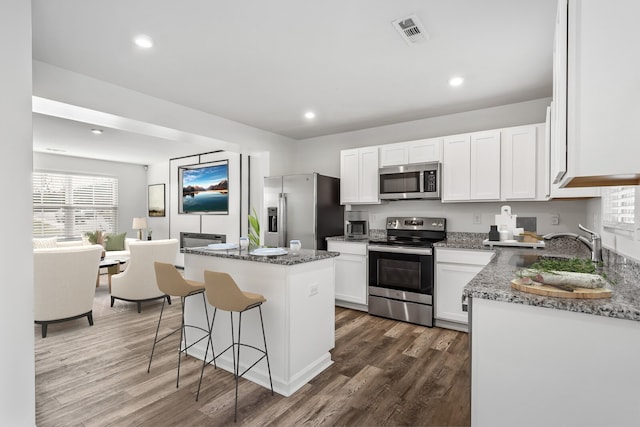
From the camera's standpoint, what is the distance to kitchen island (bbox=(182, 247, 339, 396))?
2354 millimetres

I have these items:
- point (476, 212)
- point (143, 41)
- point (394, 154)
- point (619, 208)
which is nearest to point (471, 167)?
point (476, 212)

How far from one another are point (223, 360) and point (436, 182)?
296 centimetres

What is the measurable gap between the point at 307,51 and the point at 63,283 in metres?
3.43

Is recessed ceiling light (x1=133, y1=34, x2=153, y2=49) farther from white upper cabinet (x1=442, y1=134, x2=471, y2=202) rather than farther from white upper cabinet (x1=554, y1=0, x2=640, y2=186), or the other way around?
white upper cabinet (x1=442, y1=134, x2=471, y2=202)

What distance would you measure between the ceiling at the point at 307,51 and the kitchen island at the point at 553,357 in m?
1.77

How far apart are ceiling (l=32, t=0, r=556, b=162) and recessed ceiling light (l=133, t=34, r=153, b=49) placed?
49mm

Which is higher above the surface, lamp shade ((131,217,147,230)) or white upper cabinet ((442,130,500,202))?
white upper cabinet ((442,130,500,202))

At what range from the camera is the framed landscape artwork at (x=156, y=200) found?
7836 millimetres

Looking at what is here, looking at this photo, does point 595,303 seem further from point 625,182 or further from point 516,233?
point 516,233

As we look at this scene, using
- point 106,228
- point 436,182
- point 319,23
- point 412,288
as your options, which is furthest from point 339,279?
point 106,228

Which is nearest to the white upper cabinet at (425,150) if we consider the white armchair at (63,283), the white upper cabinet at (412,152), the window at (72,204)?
the white upper cabinet at (412,152)

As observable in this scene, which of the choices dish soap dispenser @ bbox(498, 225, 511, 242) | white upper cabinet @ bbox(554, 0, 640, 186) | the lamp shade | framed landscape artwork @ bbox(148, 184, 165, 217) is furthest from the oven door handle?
the lamp shade

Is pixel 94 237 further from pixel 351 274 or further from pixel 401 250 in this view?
pixel 401 250

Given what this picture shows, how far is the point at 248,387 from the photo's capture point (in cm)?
240
